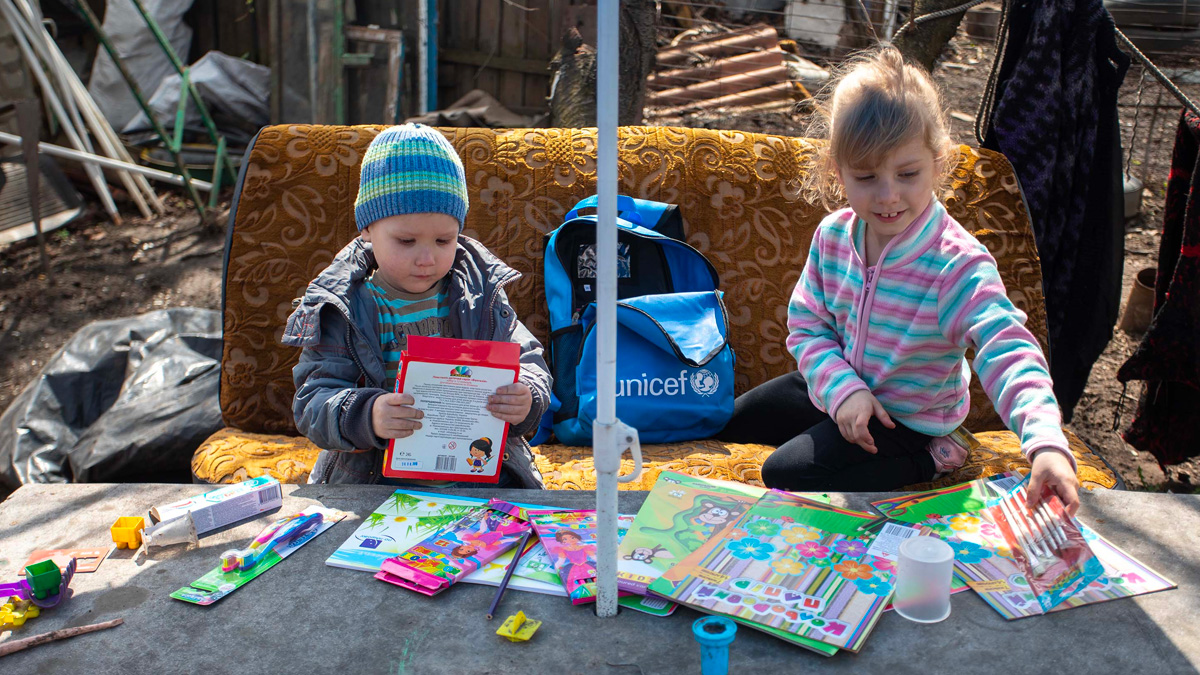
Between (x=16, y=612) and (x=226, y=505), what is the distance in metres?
0.32

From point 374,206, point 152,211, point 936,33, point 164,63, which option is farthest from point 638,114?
point 164,63

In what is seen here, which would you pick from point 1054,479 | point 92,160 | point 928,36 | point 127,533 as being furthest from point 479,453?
point 92,160

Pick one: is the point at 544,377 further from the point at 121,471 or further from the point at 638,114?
the point at 638,114

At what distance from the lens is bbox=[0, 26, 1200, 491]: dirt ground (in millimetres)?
3594

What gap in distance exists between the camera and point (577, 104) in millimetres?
3797

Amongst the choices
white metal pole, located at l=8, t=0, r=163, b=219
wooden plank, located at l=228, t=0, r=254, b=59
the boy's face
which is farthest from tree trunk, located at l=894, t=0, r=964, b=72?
wooden plank, located at l=228, t=0, r=254, b=59

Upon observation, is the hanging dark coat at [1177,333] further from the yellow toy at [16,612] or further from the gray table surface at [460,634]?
the yellow toy at [16,612]

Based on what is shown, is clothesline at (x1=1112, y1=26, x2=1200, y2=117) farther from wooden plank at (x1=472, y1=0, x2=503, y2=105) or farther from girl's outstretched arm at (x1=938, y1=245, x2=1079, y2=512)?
wooden plank at (x1=472, y1=0, x2=503, y2=105)

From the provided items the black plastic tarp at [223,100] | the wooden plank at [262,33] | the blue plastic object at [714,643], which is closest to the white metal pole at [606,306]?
the blue plastic object at [714,643]

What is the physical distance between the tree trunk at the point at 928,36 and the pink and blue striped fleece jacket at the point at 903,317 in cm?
181

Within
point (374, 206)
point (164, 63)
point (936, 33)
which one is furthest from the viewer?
point (164, 63)

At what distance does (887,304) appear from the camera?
6.03ft

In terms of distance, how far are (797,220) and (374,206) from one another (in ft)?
4.49

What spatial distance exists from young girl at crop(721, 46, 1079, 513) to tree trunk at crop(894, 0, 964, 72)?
1.68m
